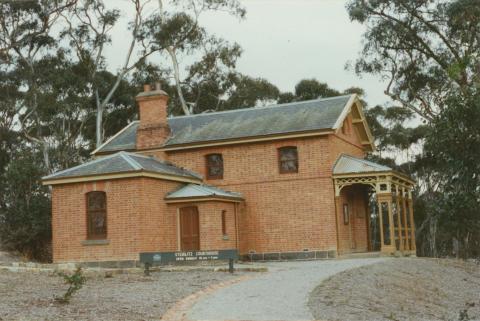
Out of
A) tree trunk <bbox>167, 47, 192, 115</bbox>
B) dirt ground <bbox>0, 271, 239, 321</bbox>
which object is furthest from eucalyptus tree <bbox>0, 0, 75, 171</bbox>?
dirt ground <bbox>0, 271, 239, 321</bbox>

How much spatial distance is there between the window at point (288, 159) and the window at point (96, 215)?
7.47m

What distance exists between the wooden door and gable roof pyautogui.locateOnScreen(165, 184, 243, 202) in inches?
22.2

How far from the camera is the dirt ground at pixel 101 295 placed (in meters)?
11.8

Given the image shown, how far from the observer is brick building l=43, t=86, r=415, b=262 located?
83.0ft

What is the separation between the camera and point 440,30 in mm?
37469

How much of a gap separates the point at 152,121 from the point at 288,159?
6636mm

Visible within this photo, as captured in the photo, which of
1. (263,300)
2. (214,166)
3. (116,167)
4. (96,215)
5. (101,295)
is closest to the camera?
(263,300)

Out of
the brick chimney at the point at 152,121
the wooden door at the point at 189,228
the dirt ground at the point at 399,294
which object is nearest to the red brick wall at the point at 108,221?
the wooden door at the point at 189,228

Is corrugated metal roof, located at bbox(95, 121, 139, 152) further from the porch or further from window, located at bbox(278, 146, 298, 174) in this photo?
the porch

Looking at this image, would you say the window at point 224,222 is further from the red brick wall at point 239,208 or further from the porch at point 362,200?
the porch at point 362,200

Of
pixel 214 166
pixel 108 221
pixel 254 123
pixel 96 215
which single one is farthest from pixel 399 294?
pixel 254 123

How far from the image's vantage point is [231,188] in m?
29.3

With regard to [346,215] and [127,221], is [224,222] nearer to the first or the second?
[127,221]

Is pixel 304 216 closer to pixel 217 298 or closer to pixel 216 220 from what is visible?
pixel 216 220
